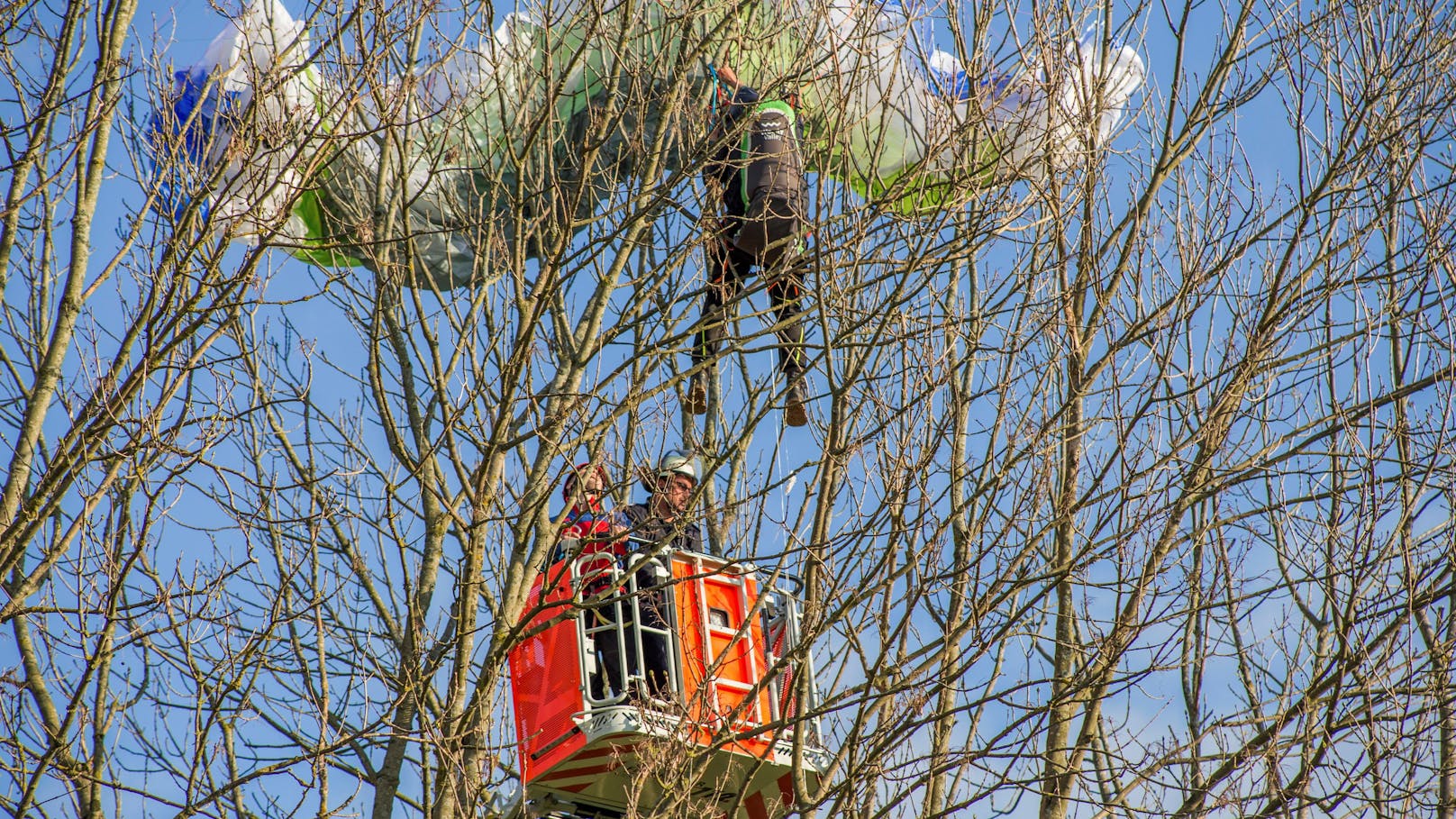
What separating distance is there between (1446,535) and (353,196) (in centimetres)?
466

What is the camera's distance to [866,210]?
4.93m

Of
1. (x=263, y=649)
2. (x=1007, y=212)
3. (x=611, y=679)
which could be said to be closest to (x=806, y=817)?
(x=611, y=679)

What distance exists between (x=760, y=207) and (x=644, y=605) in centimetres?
155

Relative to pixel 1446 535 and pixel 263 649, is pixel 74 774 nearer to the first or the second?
pixel 263 649

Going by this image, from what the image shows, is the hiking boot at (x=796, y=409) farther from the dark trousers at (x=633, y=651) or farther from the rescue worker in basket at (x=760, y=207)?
the dark trousers at (x=633, y=651)

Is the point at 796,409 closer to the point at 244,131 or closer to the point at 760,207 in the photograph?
the point at 760,207

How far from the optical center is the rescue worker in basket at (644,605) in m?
5.08

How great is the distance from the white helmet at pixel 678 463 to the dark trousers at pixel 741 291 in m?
0.40

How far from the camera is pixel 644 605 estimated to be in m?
5.29

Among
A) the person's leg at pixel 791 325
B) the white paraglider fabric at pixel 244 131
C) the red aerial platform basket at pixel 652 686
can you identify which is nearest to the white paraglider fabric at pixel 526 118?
the white paraglider fabric at pixel 244 131

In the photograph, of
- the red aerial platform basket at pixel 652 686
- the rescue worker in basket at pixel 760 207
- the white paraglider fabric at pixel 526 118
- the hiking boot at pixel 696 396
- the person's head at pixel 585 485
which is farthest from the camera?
the hiking boot at pixel 696 396

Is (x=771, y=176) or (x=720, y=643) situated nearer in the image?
(x=720, y=643)

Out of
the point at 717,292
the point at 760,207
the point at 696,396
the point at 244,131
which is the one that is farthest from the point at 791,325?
the point at 244,131

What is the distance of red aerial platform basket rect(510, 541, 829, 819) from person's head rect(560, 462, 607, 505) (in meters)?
0.22
